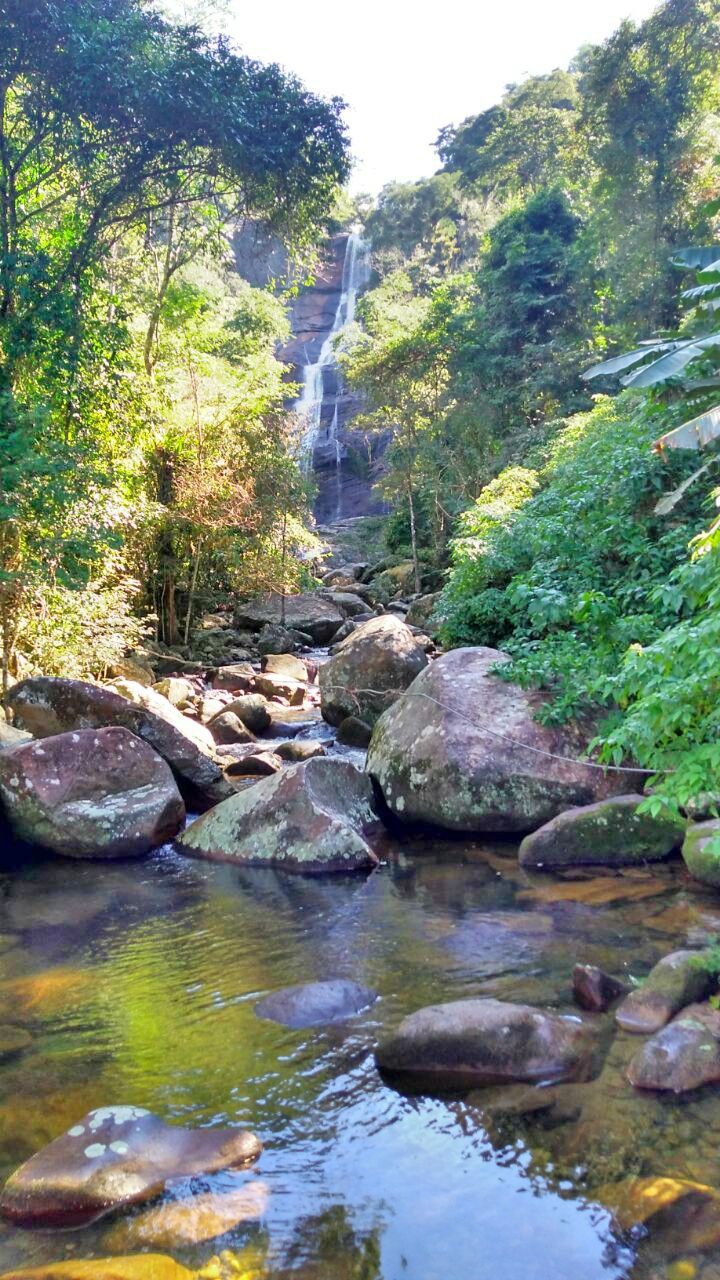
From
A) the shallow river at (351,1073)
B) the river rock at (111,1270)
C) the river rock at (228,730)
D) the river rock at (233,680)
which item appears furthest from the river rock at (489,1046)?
the river rock at (233,680)

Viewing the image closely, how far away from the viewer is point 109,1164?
3475 millimetres

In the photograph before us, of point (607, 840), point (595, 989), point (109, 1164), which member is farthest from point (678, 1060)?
point (607, 840)

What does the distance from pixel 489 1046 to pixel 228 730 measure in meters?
8.57

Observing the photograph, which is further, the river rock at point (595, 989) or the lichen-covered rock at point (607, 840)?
the lichen-covered rock at point (607, 840)

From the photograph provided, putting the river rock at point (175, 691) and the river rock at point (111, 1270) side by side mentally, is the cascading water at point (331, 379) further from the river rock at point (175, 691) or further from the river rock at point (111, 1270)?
the river rock at point (111, 1270)

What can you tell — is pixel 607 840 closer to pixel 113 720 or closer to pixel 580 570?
pixel 580 570

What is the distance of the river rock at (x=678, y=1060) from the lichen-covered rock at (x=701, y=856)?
2293mm

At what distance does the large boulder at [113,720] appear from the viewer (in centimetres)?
991

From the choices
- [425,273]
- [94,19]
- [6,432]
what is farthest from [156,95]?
[425,273]

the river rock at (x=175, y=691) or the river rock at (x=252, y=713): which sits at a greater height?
the river rock at (x=175, y=691)

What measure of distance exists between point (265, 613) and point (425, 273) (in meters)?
26.3

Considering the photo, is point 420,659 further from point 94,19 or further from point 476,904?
point 94,19

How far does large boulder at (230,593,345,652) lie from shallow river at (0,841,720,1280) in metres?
13.7

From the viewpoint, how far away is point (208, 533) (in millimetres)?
18531
